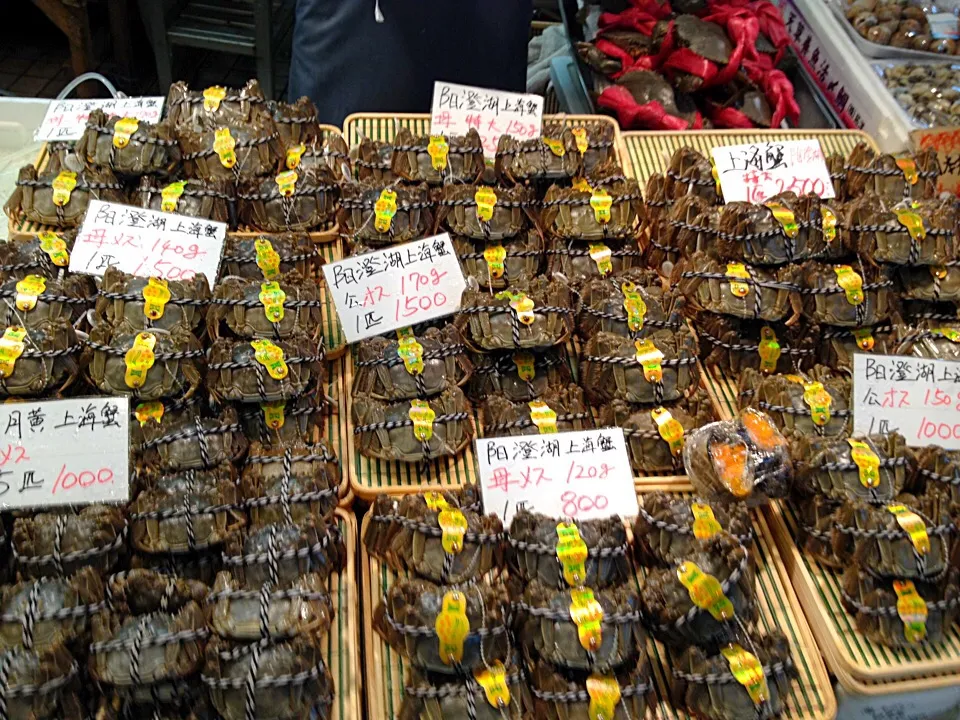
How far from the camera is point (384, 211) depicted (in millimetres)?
2574

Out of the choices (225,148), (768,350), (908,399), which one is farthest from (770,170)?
(225,148)

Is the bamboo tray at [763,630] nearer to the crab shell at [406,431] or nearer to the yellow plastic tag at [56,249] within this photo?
the crab shell at [406,431]

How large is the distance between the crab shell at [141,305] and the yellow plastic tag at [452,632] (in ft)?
3.73

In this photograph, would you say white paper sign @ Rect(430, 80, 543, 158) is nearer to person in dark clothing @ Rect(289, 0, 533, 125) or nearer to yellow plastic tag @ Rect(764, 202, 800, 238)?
person in dark clothing @ Rect(289, 0, 533, 125)

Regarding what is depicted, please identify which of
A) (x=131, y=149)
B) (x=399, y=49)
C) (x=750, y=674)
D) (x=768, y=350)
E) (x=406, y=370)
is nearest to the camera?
(x=750, y=674)

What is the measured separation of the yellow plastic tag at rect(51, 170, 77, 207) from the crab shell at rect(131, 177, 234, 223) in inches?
8.0

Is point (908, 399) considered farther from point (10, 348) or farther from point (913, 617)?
point (10, 348)

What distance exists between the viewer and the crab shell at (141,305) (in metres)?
2.19

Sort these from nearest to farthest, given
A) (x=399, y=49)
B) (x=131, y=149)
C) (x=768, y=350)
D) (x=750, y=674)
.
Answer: (x=750, y=674)
(x=768, y=350)
(x=131, y=149)
(x=399, y=49)

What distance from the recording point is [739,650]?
5.86 ft

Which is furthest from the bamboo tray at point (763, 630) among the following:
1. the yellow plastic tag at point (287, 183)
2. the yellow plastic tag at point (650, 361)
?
the yellow plastic tag at point (287, 183)

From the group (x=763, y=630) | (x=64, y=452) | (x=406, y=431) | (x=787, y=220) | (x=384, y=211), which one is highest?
(x=787, y=220)

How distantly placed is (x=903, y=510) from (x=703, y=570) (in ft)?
1.95

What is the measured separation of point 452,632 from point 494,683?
146 mm
